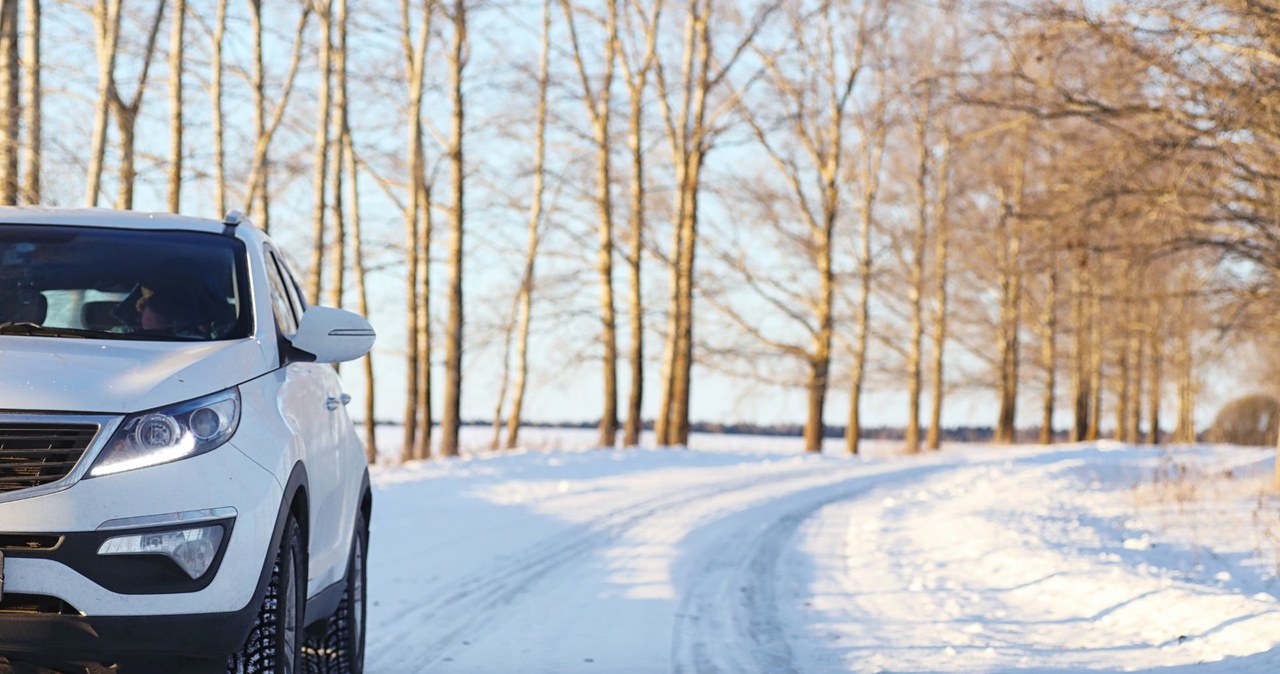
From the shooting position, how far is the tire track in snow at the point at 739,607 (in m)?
7.10

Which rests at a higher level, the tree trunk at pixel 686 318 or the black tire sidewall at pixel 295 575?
the tree trunk at pixel 686 318


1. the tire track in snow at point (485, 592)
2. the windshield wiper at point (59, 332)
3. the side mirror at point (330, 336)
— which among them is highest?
the side mirror at point (330, 336)

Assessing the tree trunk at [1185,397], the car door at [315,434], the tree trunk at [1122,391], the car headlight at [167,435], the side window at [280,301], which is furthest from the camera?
the tree trunk at [1185,397]

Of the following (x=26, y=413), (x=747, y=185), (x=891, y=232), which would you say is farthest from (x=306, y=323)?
(x=891, y=232)

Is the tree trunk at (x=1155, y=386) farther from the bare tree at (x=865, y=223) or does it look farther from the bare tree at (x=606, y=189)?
the bare tree at (x=606, y=189)

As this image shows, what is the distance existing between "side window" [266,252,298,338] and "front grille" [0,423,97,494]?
140 centimetres

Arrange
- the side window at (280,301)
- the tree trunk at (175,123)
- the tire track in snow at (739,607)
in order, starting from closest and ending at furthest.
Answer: the side window at (280,301) < the tire track in snow at (739,607) < the tree trunk at (175,123)

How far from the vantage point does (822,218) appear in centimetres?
3578

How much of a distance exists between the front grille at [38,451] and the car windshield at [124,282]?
0.90 metres

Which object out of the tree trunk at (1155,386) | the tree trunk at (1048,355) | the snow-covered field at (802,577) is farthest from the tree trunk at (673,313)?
the tree trunk at (1155,386)

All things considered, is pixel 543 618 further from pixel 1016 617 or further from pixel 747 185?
pixel 747 185

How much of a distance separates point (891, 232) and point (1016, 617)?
101 feet

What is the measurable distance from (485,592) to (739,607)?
1722mm

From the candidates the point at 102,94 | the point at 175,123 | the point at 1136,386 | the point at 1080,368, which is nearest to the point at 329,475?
the point at 102,94
